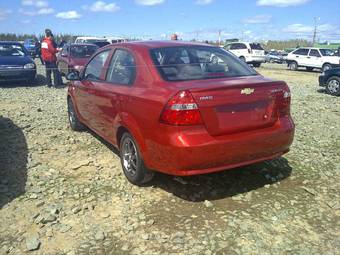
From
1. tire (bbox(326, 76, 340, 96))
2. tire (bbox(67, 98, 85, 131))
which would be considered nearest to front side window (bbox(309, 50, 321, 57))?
tire (bbox(326, 76, 340, 96))

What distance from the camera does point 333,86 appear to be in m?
13.2

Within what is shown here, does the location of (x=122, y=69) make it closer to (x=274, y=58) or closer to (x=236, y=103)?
(x=236, y=103)

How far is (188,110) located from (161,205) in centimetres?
110

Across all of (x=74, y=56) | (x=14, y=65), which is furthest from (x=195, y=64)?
(x=74, y=56)

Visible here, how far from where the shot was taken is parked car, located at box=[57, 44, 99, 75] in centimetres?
1454

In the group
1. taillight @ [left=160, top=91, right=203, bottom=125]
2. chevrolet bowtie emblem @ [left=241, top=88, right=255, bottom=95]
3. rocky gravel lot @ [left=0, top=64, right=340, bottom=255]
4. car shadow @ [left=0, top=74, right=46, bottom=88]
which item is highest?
chevrolet bowtie emblem @ [left=241, top=88, right=255, bottom=95]

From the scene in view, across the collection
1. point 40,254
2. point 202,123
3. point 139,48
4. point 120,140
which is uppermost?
point 139,48

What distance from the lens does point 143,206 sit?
417 centimetres

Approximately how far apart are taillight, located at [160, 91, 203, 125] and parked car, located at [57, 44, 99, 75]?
11.1m

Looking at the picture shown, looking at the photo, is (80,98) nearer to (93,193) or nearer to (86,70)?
(86,70)

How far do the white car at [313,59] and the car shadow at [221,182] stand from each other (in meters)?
22.1

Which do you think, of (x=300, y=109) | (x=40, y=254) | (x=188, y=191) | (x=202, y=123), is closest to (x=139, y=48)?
(x=202, y=123)

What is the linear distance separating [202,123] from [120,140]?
1.48 meters

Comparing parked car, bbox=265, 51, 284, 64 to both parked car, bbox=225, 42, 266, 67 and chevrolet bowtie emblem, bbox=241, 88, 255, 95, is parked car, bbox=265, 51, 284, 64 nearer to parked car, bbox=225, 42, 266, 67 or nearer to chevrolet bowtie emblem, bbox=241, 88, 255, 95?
parked car, bbox=225, 42, 266, 67
